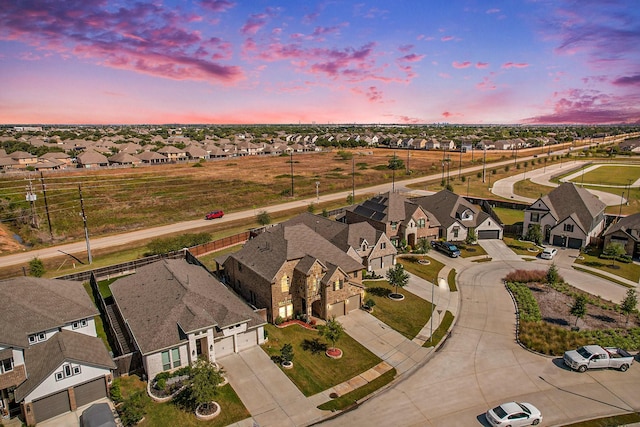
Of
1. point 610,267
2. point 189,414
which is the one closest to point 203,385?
point 189,414

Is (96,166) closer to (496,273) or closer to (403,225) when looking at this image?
(403,225)

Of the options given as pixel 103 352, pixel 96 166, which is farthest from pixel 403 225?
pixel 96 166

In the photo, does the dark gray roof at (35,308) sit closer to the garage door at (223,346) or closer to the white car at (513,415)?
the garage door at (223,346)

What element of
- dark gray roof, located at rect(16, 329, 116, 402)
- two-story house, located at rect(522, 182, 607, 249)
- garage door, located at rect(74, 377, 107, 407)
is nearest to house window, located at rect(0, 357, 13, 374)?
dark gray roof, located at rect(16, 329, 116, 402)

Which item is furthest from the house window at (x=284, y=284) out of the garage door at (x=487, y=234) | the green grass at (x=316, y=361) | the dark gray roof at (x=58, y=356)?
the garage door at (x=487, y=234)

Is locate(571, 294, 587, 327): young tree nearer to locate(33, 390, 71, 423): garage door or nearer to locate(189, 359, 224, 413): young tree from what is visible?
locate(189, 359, 224, 413): young tree

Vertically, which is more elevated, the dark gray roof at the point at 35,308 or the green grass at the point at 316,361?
the dark gray roof at the point at 35,308

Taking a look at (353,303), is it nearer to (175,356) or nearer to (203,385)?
(175,356)
